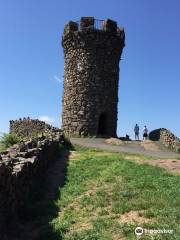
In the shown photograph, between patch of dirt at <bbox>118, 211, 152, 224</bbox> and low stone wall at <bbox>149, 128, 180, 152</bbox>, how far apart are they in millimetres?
17985

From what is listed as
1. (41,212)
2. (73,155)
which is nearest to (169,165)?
(73,155)

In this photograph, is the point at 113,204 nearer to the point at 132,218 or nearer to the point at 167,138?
the point at 132,218

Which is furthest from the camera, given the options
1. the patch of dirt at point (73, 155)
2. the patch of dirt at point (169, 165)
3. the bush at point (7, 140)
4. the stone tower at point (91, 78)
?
the stone tower at point (91, 78)

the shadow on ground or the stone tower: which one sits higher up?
the stone tower

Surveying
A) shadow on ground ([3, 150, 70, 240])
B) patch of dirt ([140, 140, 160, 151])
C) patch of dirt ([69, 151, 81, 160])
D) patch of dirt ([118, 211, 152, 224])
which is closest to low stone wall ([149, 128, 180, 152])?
patch of dirt ([140, 140, 160, 151])

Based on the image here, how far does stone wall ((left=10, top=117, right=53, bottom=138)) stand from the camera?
3629cm

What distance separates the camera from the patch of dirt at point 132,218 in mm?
10289

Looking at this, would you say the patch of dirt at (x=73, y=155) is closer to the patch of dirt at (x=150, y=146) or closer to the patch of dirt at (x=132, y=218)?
the patch of dirt at (x=150, y=146)

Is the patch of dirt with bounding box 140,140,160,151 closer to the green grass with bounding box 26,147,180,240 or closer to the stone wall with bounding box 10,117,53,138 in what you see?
the stone wall with bounding box 10,117,53,138

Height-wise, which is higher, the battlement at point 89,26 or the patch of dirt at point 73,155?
the battlement at point 89,26

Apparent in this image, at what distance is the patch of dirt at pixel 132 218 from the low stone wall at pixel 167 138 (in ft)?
59.0

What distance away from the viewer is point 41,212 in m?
11.6

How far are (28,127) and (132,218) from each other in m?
30.0

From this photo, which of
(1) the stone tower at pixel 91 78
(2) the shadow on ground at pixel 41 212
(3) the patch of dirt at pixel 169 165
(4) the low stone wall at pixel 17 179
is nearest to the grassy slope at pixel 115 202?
(2) the shadow on ground at pixel 41 212
